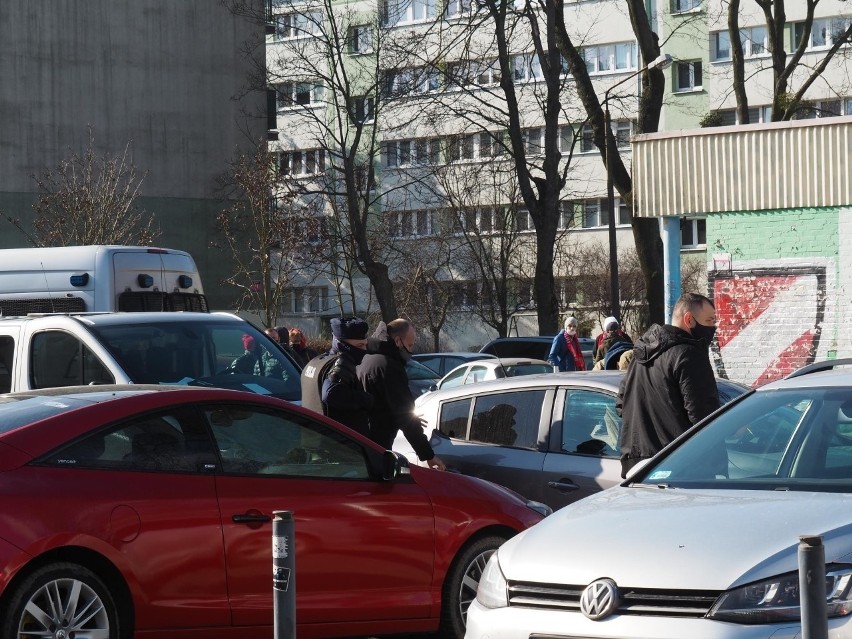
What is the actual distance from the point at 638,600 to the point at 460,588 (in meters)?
2.78

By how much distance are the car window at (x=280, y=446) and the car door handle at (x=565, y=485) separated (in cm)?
202

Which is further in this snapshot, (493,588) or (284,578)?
(493,588)


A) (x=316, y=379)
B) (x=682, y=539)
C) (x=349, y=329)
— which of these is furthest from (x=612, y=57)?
(x=682, y=539)

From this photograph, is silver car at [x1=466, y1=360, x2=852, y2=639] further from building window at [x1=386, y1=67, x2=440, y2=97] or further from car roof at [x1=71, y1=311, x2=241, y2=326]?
building window at [x1=386, y1=67, x2=440, y2=97]

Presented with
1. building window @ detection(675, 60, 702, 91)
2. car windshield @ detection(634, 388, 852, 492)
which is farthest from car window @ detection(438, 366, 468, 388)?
building window @ detection(675, 60, 702, 91)

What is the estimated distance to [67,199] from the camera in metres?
38.6

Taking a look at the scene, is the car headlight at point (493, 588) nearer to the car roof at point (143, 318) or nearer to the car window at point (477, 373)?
the car roof at point (143, 318)

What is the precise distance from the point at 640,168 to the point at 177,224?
104ft

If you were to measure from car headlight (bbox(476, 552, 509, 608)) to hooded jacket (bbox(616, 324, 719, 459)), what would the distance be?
8.47 feet

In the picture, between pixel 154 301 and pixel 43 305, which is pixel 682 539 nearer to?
pixel 154 301

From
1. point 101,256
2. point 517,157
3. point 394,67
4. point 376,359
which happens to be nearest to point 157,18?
point 394,67

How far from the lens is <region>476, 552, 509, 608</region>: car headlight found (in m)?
5.18

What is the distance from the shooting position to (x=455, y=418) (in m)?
9.89

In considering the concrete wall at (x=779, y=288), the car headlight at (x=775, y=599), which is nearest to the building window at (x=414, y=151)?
the concrete wall at (x=779, y=288)
